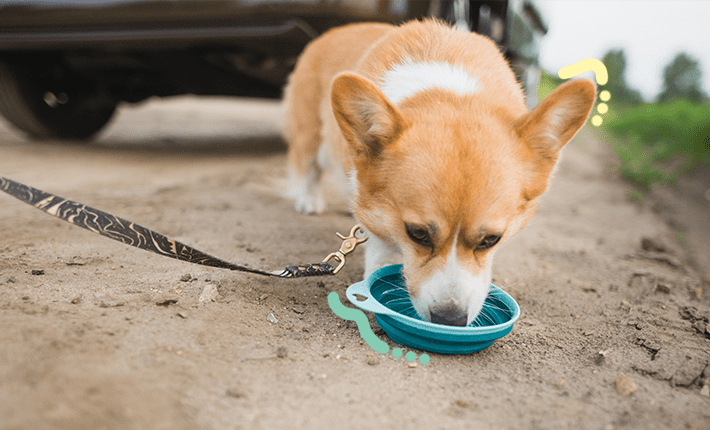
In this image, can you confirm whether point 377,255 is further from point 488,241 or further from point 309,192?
point 309,192

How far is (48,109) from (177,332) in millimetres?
4609

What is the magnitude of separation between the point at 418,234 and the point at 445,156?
1.00 feet

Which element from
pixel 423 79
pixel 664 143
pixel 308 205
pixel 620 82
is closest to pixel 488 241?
pixel 423 79

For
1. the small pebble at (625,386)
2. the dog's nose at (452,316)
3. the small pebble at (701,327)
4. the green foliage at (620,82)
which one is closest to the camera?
the small pebble at (625,386)

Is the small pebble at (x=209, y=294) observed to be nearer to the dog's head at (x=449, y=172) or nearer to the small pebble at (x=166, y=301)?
the small pebble at (x=166, y=301)

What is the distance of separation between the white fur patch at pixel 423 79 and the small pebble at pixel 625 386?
1.21 metres

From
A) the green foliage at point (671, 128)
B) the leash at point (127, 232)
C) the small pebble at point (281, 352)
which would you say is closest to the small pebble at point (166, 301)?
the leash at point (127, 232)

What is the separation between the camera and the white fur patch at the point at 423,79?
2.02 m

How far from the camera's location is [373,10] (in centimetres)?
348

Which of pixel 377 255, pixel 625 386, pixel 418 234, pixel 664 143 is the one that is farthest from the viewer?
pixel 664 143

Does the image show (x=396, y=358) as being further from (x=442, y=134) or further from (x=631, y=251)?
(x=631, y=251)

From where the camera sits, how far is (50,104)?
17.0 ft

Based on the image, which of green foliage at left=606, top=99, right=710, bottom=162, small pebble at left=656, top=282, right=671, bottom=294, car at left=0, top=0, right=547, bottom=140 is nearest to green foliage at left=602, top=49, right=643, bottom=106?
green foliage at left=606, top=99, right=710, bottom=162

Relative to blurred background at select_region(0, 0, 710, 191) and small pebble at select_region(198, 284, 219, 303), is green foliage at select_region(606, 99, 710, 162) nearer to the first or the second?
blurred background at select_region(0, 0, 710, 191)
